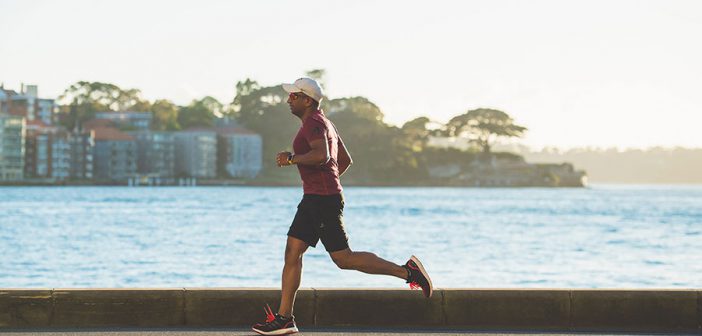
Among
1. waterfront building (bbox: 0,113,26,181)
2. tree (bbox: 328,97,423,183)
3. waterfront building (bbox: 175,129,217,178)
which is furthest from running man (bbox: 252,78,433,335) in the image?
waterfront building (bbox: 175,129,217,178)

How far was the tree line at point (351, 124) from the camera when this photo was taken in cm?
17525

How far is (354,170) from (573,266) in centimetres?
14120

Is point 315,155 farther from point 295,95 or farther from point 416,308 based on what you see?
point 416,308

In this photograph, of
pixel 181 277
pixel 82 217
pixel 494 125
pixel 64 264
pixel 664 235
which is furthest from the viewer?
pixel 494 125

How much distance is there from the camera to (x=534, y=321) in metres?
8.27

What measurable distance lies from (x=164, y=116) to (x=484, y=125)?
4812cm

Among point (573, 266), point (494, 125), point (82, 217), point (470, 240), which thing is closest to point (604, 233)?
point (470, 240)

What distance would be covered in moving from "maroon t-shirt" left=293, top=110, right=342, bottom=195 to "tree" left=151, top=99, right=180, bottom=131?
595 ft

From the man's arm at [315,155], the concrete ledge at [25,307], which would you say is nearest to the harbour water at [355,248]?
the concrete ledge at [25,307]

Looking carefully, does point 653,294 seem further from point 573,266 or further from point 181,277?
point 573,266

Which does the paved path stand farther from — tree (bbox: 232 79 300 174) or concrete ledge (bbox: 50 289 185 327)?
tree (bbox: 232 79 300 174)

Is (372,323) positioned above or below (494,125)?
below

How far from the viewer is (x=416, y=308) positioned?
8.21 m

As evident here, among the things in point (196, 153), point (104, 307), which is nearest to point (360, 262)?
point (104, 307)
